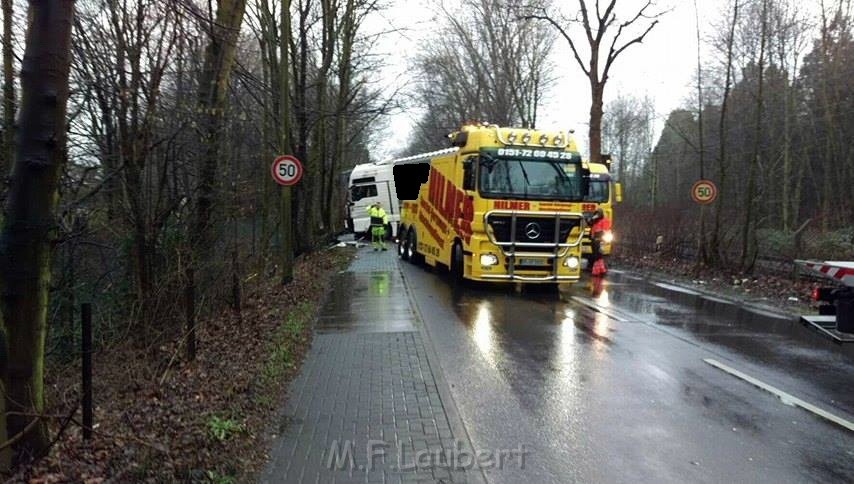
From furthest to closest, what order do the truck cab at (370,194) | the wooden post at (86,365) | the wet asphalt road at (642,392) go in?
the truck cab at (370,194) → the wet asphalt road at (642,392) → the wooden post at (86,365)

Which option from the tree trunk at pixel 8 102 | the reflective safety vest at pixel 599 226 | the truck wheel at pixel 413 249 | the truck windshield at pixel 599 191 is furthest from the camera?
the truck windshield at pixel 599 191

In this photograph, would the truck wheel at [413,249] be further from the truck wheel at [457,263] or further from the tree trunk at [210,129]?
the tree trunk at [210,129]

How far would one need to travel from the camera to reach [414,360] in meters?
8.35

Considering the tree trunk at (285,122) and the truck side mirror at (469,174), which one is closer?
the tree trunk at (285,122)

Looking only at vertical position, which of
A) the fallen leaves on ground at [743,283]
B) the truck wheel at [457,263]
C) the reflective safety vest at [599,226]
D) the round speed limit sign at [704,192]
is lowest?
the fallen leaves on ground at [743,283]

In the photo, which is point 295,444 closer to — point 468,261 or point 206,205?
point 206,205

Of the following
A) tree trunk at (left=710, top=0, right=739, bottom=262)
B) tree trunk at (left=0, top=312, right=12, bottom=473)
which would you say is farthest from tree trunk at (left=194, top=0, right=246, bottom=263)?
tree trunk at (left=710, top=0, right=739, bottom=262)

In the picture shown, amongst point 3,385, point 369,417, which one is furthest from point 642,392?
point 3,385

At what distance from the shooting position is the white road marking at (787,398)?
20.7ft

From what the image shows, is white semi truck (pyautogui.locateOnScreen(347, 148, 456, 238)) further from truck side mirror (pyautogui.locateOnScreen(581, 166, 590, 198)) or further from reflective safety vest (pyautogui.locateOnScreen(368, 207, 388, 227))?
truck side mirror (pyautogui.locateOnScreen(581, 166, 590, 198))

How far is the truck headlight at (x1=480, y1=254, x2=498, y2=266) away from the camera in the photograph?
1455 centimetres

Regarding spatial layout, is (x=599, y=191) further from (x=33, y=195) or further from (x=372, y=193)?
(x=33, y=195)

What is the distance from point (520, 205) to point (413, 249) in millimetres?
7631

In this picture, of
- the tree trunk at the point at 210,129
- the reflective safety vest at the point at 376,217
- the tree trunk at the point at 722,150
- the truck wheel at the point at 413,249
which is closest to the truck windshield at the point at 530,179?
the tree trunk at the point at 722,150
